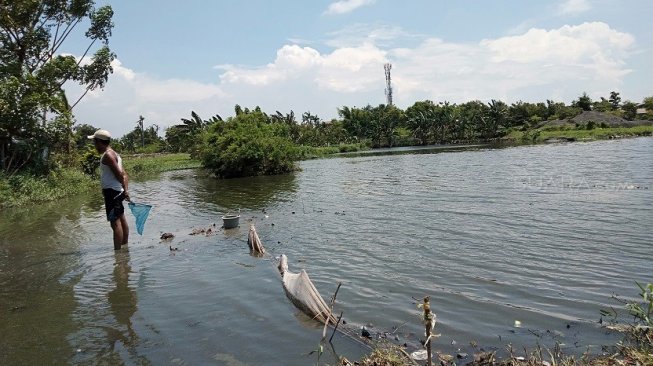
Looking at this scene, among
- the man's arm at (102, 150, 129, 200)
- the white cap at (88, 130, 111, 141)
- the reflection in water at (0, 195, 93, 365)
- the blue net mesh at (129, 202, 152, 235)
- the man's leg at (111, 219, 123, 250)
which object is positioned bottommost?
the reflection in water at (0, 195, 93, 365)

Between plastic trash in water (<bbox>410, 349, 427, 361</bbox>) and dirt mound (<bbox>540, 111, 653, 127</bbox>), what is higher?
dirt mound (<bbox>540, 111, 653, 127</bbox>)

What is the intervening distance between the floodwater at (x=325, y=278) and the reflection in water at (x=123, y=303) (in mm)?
28

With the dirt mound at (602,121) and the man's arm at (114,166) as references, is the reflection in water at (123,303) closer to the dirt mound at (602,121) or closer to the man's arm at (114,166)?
the man's arm at (114,166)

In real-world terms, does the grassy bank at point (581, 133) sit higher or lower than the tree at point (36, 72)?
lower

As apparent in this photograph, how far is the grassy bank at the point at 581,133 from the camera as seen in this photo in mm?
67688

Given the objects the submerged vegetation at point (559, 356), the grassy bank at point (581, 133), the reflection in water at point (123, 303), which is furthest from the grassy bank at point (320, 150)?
the submerged vegetation at point (559, 356)

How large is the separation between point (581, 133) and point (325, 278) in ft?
251

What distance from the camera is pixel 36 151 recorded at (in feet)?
80.5

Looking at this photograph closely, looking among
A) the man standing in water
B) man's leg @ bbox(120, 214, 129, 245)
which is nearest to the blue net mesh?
man's leg @ bbox(120, 214, 129, 245)

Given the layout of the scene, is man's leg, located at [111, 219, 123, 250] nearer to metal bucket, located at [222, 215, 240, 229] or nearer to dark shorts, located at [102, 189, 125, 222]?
dark shorts, located at [102, 189, 125, 222]

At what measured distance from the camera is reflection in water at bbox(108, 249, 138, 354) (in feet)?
16.7

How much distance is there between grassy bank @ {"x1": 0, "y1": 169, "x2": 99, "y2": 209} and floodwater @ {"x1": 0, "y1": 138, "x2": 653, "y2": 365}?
4.68 m

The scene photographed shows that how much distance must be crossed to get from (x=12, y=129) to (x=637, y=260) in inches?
1009

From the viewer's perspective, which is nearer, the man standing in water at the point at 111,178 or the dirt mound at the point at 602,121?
the man standing in water at the point at 111,178
